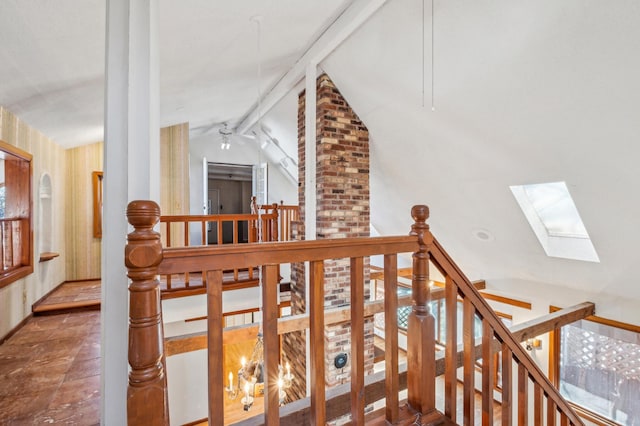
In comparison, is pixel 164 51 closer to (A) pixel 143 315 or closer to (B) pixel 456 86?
(B) pixel 456 86

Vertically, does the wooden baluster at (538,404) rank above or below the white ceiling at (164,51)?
below

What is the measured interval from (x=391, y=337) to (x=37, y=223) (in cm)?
440

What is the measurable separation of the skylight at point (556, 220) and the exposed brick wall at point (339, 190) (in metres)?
1.63

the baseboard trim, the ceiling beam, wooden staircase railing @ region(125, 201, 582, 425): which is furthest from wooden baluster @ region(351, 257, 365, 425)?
the baseboard trim

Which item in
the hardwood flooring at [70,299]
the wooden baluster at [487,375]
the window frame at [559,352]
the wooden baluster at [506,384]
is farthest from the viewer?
the hardwood flooring at [70,299]

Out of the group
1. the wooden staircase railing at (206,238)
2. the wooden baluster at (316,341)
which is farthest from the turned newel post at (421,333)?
the wooden staircase railing at (206,238)

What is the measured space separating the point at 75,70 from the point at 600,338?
242 inches

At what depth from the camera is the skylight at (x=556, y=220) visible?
3.24m

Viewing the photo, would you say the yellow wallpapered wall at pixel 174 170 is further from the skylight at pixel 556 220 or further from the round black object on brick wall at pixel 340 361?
the skylight at pixel 556 220

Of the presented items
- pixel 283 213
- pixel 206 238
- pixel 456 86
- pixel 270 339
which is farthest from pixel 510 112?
pixel 206 238

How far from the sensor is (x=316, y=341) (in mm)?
1029

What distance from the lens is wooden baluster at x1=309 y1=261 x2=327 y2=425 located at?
3.38 ft

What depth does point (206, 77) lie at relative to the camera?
3418mm

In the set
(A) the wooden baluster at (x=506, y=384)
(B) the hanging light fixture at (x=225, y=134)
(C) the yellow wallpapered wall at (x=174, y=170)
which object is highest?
(B) the hanging light fixture at (x=225, y=134)
